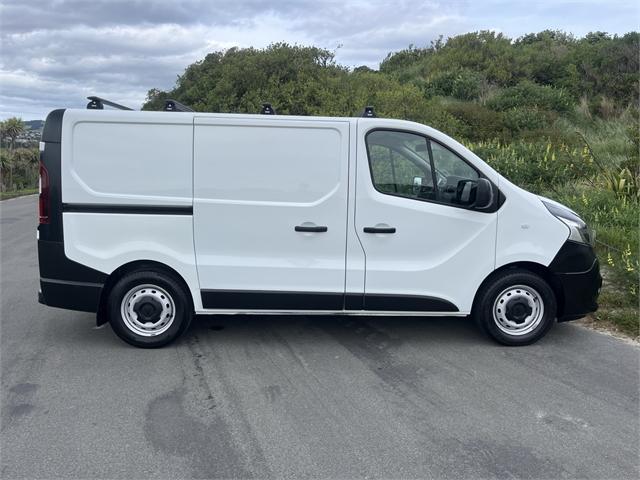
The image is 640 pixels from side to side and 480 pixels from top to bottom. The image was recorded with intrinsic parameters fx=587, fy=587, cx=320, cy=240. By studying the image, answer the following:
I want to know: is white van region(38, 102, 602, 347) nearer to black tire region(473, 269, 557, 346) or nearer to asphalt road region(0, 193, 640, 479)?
black tire region(473, 269, 557, 346)

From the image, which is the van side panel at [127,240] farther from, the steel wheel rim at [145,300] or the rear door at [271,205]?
the steel wheel rim at [145,300]

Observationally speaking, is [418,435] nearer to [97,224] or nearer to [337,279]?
[337,279]

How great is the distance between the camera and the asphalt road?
3.46m

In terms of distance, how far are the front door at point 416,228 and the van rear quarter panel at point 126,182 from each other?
1599 millimetres

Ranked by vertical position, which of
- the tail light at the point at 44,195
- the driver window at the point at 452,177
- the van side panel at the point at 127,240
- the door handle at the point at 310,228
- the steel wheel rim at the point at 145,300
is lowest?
the steel wheel rim at the point at 145,300

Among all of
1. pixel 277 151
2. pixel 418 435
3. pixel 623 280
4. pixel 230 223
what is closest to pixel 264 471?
pixel 418 435

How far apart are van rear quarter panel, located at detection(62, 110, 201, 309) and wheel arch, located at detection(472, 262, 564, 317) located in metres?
2.69

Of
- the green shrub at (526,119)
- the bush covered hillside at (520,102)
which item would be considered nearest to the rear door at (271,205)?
the bush covered hillside at (520,102)

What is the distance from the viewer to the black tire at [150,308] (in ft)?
Answer: 17.2

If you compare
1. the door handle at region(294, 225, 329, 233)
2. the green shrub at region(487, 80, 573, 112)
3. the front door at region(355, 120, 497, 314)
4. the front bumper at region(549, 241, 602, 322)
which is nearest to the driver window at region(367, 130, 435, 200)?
the front door at region(355, 120, 497, 314)

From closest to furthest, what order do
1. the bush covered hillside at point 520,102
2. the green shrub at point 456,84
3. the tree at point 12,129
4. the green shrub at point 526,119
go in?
the bush covered hillside at point 520,102
the green shrub at point 526,119
the green shrub at point 456,84
the tree at point 12,129

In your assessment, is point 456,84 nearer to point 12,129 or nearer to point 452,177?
point 452,177

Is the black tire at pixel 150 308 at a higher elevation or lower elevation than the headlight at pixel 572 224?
lower

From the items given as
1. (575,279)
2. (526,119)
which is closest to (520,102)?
(526,119)
